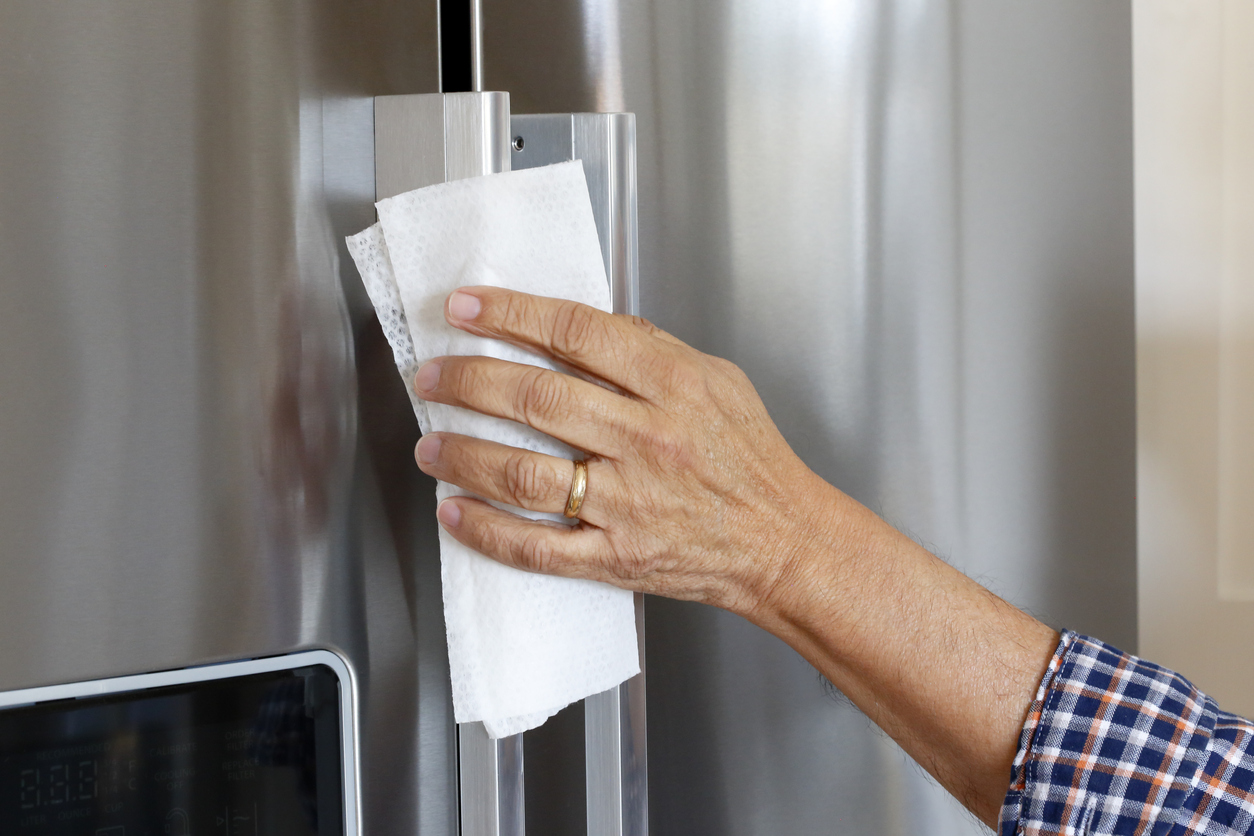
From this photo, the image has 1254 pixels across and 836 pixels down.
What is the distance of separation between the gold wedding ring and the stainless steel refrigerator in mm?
104

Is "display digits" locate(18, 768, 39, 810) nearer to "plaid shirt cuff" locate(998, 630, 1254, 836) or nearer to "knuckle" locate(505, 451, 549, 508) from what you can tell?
"knuckle" locate(505, 451, 549, 508)

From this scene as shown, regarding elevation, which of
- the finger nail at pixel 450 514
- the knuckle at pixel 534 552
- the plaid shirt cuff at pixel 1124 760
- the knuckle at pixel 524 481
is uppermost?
the knuckle at pixel 524 481

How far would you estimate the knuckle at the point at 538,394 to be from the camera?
49 cm

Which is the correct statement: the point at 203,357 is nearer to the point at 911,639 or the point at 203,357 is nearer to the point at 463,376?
the point at 463,376

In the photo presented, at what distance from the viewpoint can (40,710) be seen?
0.46m

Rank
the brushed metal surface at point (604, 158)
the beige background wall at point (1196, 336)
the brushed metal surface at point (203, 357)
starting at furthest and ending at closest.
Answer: the beige background wall at point (1196, 336) → the brushed metal surface at point (604, 158) → the brushed metal surface at point (203, 357)

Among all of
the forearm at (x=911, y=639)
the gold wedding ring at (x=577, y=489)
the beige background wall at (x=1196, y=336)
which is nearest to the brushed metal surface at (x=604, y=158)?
the gold wedding ring at (x=577, y=489)

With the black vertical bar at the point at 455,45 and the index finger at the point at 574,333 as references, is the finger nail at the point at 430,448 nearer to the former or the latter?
the index finger at the point at 574,333

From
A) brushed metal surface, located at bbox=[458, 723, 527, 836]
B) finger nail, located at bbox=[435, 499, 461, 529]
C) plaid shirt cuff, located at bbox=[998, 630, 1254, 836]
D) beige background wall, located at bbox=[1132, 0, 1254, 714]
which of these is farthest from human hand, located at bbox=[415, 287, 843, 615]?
beige background wall, located at bbox=[1132, 0, 1254, 714]

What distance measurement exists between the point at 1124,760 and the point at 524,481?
1.57 ft

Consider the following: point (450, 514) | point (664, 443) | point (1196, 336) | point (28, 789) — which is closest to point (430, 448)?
point (450, 514)

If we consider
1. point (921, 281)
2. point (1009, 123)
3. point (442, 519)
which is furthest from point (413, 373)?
point (1009, 123)

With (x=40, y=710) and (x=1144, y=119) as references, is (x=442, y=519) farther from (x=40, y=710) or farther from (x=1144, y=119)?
(x=1144, y=119)

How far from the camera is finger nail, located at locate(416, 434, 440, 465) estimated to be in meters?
0.50
